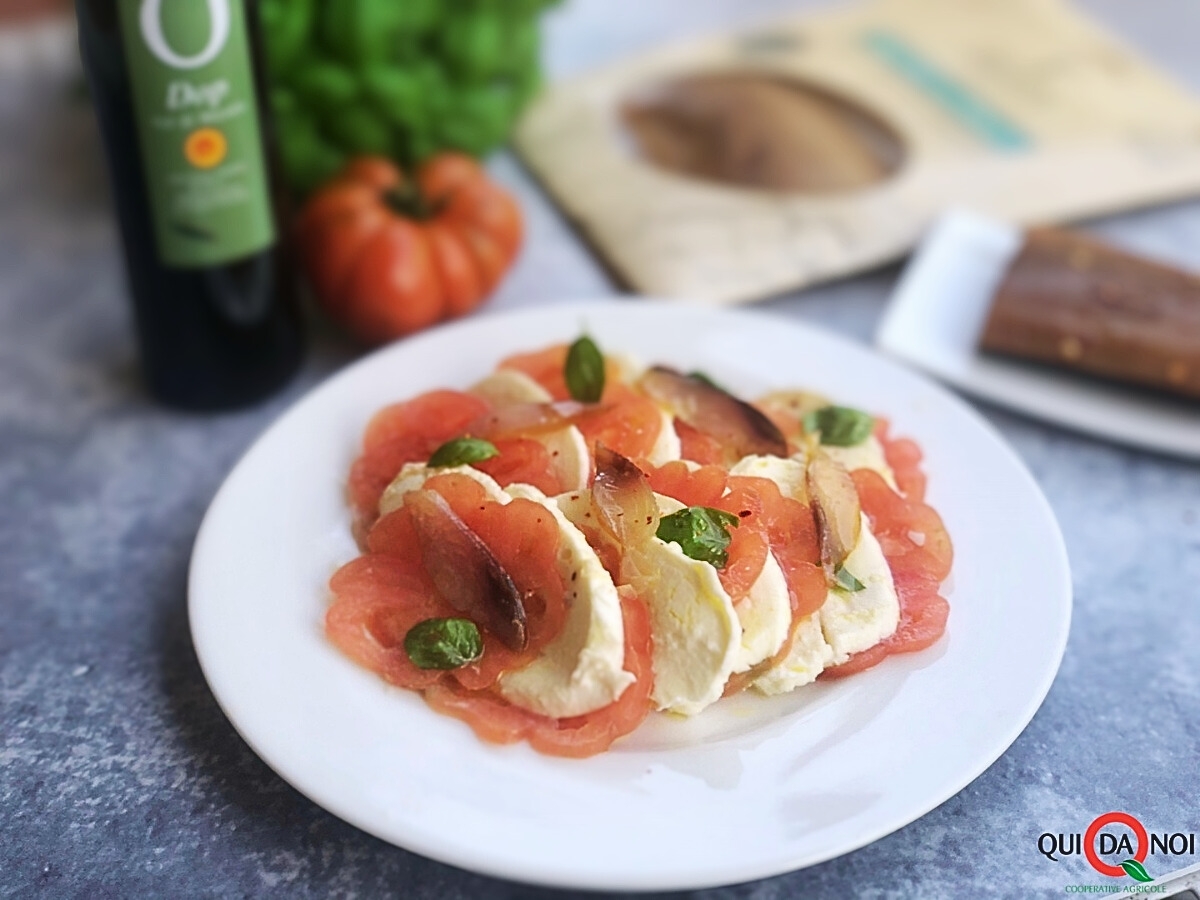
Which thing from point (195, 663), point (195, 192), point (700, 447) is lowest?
point (195, 663)

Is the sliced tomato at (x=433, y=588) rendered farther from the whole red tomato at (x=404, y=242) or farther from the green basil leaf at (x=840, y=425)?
the whole red tomato at (x=404, y=242)

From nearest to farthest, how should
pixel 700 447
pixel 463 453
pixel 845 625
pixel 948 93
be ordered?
pixel 845 625 < pixel 463 453 < pixel 700 447 < pixel 948 93

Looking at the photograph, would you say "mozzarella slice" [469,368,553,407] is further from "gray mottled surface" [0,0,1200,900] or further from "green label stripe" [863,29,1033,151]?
"green label stripe" [863,29,1033,151]

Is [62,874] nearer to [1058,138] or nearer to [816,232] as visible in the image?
[816,232]

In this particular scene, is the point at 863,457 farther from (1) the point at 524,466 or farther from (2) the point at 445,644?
(2) the point at 445,644

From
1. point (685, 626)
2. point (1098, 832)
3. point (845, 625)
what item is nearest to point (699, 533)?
point (685, 626)

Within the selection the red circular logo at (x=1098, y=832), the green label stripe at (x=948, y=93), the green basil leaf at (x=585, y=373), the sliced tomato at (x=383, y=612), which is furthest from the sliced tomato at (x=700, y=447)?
the green label stripe at (x=948, y=93)

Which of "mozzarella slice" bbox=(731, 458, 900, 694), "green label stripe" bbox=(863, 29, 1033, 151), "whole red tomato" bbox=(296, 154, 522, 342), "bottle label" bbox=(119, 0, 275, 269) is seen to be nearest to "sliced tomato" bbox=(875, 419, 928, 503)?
"mozzarella slice" bbox=(731, 458, 900, 694)
